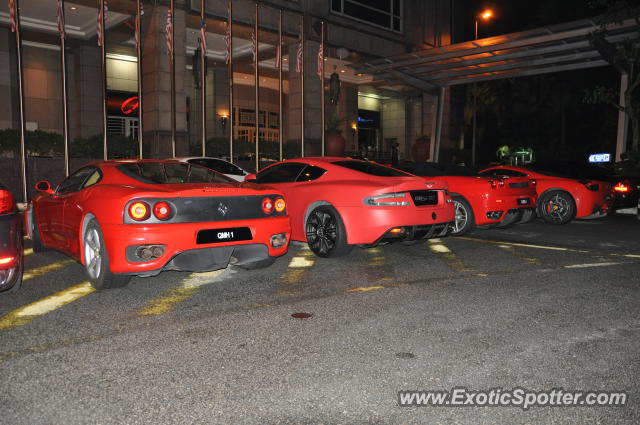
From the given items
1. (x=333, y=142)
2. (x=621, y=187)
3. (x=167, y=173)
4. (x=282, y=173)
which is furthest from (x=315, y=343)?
(x=333, y=142)

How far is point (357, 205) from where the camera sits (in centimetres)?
710

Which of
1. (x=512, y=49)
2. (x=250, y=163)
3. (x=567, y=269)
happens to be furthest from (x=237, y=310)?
(x=250, y=163)

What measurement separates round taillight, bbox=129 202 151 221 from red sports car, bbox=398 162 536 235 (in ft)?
18.9

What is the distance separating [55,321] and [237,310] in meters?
1.48

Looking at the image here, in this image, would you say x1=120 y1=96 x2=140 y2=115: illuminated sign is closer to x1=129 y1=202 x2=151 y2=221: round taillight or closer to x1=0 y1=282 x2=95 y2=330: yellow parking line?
x1=0 y1=282 x2=95 y2=330: yellow parking line

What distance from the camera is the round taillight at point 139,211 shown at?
5105mm

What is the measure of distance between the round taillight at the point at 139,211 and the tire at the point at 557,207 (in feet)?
30.7

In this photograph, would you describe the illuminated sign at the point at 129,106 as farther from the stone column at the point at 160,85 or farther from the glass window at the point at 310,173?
the glass window at the point at 310,173

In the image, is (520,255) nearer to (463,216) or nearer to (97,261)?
(463,216)

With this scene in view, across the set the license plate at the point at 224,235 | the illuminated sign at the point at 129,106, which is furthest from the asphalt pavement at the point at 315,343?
the illuminated sign at the point at 129,106

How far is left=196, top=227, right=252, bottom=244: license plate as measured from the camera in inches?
211

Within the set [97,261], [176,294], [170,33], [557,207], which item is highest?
[170,33]

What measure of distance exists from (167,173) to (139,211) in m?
1.03

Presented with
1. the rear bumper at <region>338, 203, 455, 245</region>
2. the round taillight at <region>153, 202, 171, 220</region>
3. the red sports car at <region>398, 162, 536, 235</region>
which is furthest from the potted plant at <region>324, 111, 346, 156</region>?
the round taillight at <region>153, 202, 171, 220</region>
